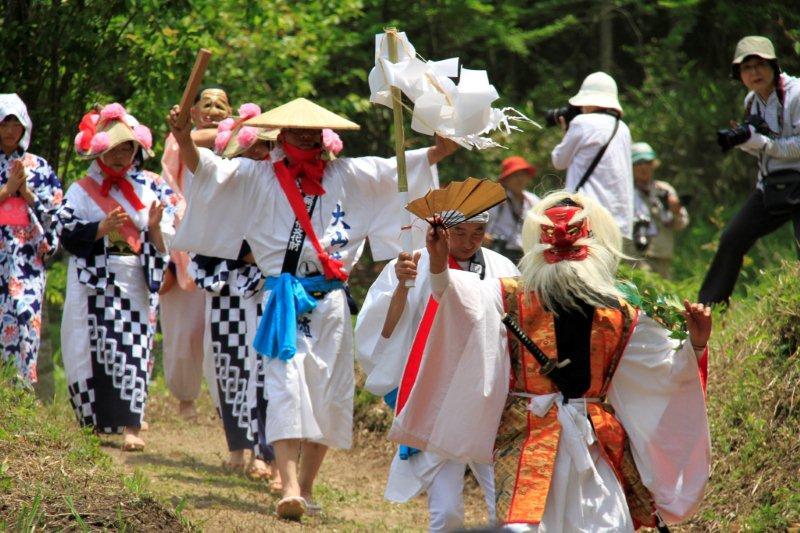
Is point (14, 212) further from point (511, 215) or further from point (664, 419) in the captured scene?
point (664, 419)

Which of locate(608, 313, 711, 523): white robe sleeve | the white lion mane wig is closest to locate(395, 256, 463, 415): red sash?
the white lion mane wig

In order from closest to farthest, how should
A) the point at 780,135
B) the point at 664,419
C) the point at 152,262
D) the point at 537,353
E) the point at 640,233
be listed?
the point at 537,353 < the point at 664,419 < the point at 780,135 < the point at 152,262 < the point at 640,233

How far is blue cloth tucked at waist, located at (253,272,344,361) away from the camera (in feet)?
22.4

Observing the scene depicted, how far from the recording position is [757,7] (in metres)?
14.6

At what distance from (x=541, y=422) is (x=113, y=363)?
13.8ft

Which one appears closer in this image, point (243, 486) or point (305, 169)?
point (305, 169)

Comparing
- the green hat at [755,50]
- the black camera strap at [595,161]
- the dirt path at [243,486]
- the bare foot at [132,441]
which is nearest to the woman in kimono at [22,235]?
the bare foot at [132,441]

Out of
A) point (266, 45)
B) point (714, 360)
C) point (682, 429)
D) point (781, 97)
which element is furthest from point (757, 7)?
point (682, 429)

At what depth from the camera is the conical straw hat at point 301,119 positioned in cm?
688

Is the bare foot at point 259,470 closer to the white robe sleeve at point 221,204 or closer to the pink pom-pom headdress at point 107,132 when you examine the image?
the white robe sleeve at point 221,204

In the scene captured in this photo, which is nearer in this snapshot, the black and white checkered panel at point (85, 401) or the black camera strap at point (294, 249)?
→ the black camera strap at point (294, 249)

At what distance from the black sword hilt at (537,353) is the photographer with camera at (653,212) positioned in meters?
5.96

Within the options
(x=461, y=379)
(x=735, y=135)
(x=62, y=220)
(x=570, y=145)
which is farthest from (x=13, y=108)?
(x=735, y=135)

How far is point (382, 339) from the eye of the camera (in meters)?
6.19
